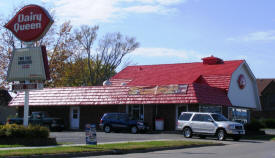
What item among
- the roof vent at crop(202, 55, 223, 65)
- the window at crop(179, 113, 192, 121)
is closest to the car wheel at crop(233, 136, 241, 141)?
the window at crop(179, 113, 192, 121)

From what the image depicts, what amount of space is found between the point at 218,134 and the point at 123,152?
1106 centimetres

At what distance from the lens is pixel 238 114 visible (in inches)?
1656

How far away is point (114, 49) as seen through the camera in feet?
218

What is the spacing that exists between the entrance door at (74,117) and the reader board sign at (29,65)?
17340 millimetres

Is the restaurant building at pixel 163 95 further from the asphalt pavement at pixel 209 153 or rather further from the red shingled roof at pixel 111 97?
the asphalt pavement at pixel 209 153

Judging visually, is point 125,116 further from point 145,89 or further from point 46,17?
point 46,17

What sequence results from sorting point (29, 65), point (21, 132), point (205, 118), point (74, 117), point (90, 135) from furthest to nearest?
point (74, 117) < point (205, 118) < point (29, 65) < point (21, 132) < point (90, 135)

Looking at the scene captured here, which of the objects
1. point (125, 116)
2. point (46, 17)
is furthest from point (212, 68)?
point (46, 17)

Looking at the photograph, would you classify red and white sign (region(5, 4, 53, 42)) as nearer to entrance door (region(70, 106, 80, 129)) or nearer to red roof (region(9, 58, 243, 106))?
red roof (region(9, 58, 243, 106))

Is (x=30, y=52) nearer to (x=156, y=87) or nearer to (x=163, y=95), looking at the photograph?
(x=163, y=95)

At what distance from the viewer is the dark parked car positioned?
3272 cm

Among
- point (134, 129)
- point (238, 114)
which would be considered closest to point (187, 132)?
point (134, 129)

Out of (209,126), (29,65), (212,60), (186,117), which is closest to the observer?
(29,65)

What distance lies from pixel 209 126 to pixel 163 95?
7.29m
